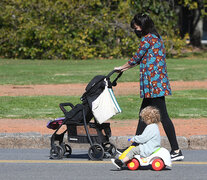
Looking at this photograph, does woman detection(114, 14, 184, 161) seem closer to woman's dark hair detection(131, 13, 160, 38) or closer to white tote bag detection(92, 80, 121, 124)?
woman's dark hair detection(131, 13, 160, 38)

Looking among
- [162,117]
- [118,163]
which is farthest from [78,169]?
[162,117]

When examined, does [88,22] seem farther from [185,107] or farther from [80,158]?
[80,158]

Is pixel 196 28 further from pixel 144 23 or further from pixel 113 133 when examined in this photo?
pixel 144 23

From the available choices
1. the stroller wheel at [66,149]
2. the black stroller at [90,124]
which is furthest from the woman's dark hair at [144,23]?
the stroller wheel at [66,149]

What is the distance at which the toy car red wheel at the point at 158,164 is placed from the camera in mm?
6652

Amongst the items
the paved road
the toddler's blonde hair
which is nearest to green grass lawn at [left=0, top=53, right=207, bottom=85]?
the paved road

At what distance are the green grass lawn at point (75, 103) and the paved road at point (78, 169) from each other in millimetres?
3493

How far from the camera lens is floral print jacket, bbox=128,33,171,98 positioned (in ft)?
23.6

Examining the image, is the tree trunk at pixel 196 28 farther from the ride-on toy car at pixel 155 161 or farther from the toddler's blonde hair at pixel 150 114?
the ride-on toy car at pixel 155 161

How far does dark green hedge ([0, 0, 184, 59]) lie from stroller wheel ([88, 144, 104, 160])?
18.3 metres

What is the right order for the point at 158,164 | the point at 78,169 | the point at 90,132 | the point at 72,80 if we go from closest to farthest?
the point at 158,164, the point at 78,169, the point at 90,132, the point at 72,80

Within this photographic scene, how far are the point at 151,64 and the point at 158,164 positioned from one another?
4.10 ft

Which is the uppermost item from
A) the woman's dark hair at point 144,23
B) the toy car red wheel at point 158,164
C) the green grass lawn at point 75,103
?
the woman's dark hair at point 144,23

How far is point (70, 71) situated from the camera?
20625 mm
